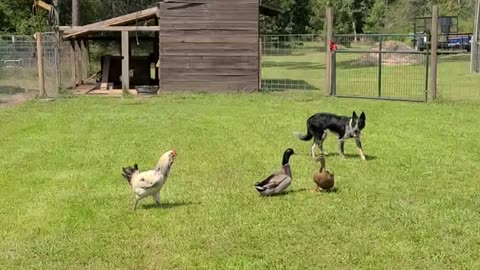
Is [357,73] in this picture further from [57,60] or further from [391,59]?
[57,60]

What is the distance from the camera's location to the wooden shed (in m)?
20.8

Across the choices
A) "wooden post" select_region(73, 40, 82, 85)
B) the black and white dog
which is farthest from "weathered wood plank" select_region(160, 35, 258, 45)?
the black and white dog

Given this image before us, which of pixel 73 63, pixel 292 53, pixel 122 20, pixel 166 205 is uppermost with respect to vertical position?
pixel 122 20

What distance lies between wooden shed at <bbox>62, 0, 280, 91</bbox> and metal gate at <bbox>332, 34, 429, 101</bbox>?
9.53 ft

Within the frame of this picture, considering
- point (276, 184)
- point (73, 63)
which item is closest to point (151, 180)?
point (276, 184)

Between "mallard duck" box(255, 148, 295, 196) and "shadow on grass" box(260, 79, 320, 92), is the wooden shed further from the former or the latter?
"mallard duck" box(255, 148, 295, 196)

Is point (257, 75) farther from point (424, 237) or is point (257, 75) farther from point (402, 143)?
point (424, 237)

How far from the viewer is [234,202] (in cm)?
704

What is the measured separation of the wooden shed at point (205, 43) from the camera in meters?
20.8

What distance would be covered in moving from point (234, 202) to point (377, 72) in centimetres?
2053

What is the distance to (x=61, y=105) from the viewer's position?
1745 centimetres

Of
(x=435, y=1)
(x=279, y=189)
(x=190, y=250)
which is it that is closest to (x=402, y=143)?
(x=279, y=189)

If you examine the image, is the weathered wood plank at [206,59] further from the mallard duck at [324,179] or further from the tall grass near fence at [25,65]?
the mallard duck at [324,179]

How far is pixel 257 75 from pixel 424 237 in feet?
50.8
